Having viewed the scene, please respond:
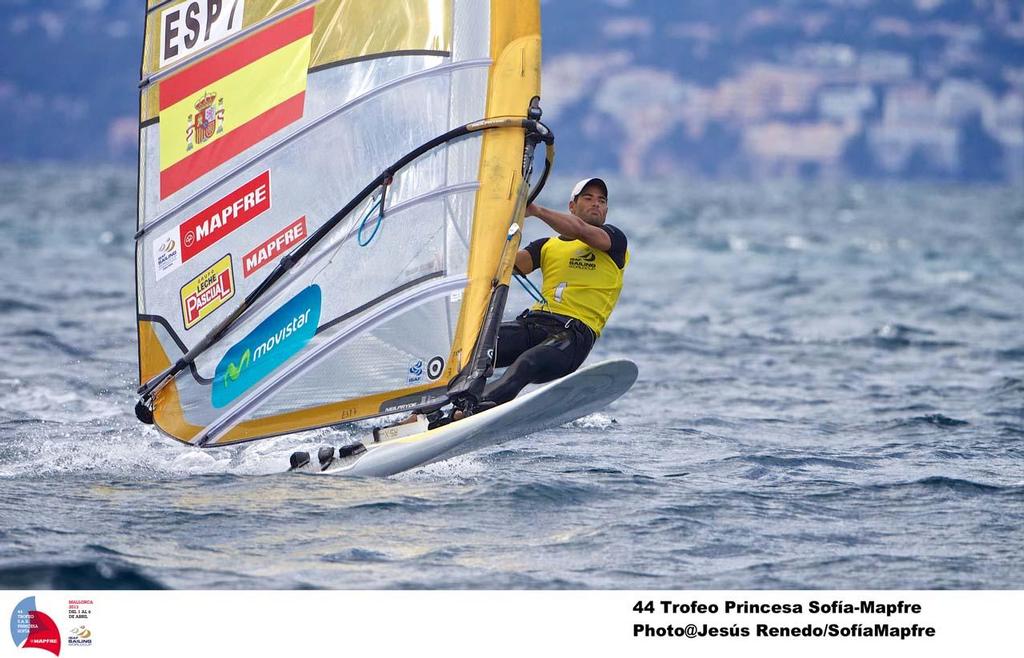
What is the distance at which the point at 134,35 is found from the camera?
187000mm

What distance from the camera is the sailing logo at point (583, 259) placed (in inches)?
274

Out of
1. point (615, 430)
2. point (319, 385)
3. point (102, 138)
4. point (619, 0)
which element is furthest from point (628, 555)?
point (619, 0)

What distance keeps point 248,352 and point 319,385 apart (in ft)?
1.31

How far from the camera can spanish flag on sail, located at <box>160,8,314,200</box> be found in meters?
6.62

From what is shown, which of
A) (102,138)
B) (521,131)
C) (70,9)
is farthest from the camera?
(70,9)

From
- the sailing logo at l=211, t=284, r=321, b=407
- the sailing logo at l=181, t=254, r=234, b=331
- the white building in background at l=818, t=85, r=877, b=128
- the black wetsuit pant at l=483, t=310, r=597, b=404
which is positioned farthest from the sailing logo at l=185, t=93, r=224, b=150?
the white building in background at l=818, t=85, r=877, b=128

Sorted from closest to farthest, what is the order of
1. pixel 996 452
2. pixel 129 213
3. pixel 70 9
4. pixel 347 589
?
1. pixel 347 589
2. pixel 996 452
3. pixel 129 213
4. pixel 70 9

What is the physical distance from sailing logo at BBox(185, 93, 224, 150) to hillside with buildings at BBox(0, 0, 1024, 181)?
465 feet

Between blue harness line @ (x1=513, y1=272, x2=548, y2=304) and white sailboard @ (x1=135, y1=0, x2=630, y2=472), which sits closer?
white sailboard @ (x1=135, y1=0, x2=630, y2=472)

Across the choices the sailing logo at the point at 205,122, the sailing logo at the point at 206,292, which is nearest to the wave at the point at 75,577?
the sailing logo at the point at 206,292

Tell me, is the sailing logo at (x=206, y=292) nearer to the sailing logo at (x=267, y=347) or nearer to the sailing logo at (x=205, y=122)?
the sailing logo at (x=267, y=347)

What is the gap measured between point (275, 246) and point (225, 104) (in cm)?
72

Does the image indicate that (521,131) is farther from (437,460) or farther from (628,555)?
(628,555)

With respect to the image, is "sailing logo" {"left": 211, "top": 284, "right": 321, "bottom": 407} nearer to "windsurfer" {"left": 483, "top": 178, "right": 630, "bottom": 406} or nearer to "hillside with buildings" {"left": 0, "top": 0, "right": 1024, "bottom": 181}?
"windsurfer" {"left": 483, "top": 178, "right": 630, "bottom": 406}
